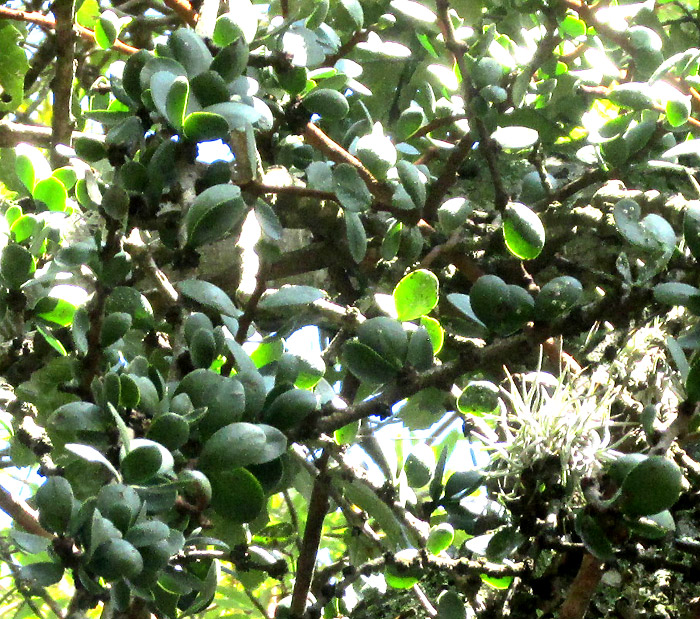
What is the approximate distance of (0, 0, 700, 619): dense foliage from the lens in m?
0.53

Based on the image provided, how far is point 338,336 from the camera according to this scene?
0.75 m

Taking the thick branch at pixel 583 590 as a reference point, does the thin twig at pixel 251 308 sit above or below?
above

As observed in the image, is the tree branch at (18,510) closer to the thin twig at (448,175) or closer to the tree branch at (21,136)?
the tree branch at (21,136)

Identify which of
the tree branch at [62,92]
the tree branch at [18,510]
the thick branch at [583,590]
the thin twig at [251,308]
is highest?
the tree branch at [62,92]

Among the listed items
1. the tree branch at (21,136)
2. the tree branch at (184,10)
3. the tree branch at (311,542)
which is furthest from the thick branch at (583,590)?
the tree branch at (21,136)

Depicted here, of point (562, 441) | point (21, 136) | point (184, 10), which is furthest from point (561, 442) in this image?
point (21, 136)

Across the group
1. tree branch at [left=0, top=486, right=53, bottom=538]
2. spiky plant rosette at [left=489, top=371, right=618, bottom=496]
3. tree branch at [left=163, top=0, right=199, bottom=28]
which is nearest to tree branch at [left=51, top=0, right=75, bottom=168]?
tree branch at [left=163, top=0, right=199, bottom=28]

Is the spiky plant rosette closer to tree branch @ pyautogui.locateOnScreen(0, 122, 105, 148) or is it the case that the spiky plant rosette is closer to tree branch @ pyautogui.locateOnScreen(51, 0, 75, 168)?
tree branch @ pyautogui.locateOnScreen(51, 0, 75, 168)

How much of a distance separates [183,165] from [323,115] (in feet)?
0.49

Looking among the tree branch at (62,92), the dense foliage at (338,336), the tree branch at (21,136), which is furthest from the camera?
the tree branch at (21,136)

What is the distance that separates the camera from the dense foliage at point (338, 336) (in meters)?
0.53

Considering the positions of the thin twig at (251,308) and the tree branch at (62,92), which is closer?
the thin twig at (251,308)

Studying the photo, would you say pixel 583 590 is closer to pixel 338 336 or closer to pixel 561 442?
pixel 561 442

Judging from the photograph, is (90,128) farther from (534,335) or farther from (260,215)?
(534,335)
